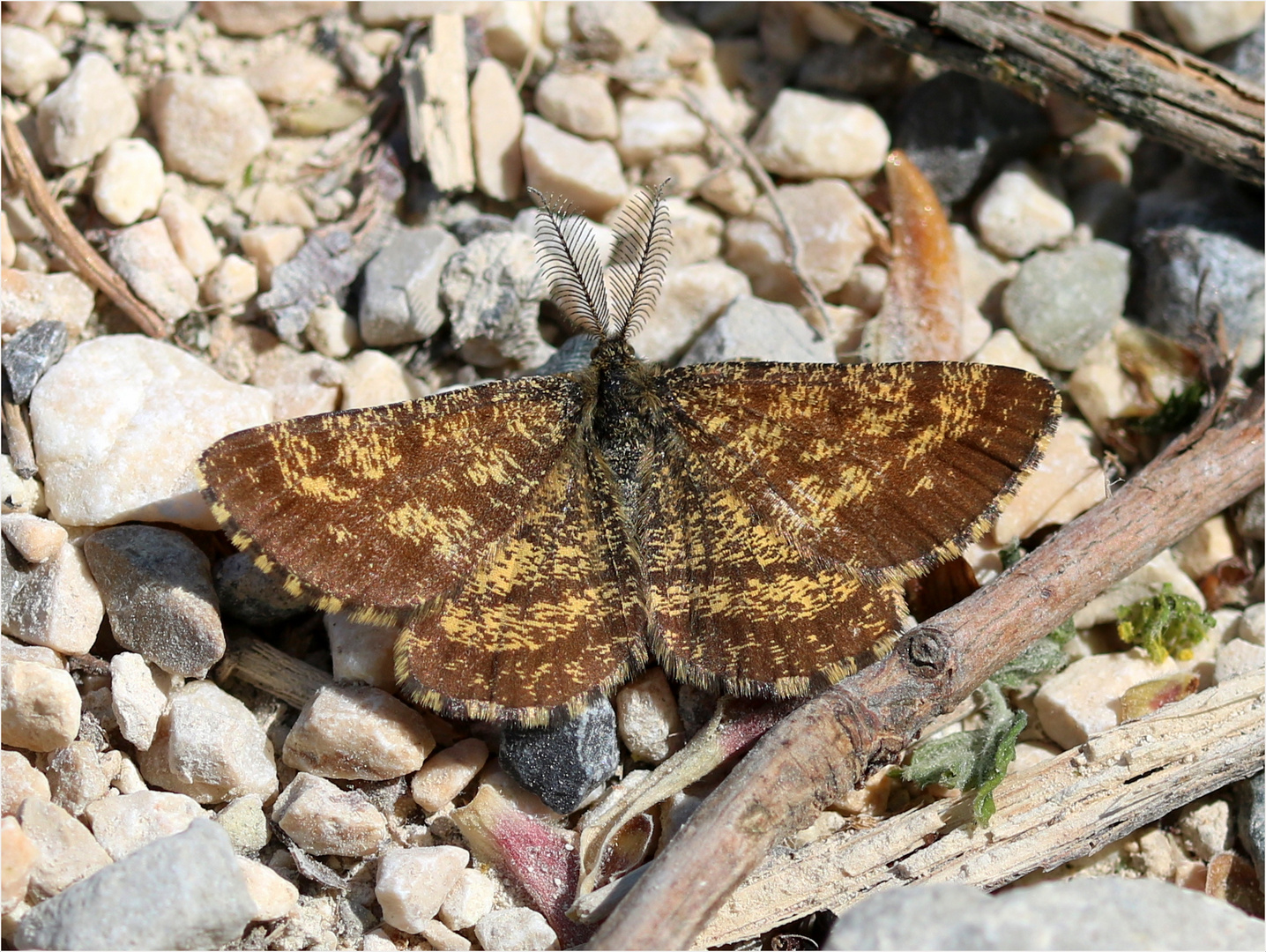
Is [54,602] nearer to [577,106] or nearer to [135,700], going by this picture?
[135,700]

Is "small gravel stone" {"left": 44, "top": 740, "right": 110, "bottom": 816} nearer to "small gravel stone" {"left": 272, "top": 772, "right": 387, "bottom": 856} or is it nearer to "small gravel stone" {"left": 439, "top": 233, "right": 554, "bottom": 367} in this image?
"small gravel stone" {"left": 272, "top": 772, "right": 387, "bottom": 856}

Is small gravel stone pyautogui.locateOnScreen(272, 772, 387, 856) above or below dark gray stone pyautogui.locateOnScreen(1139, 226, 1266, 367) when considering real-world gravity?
below

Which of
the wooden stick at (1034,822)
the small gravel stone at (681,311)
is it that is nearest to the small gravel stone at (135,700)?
the wooden stick at (1034,822)

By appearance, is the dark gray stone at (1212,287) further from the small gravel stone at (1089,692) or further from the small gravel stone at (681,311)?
the small gravel stone at (681,311)

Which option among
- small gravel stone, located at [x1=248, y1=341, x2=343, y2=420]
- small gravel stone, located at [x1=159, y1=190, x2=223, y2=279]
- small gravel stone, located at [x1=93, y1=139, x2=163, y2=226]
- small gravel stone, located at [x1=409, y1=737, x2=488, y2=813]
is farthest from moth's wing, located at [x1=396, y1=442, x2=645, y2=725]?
small gravel stone, located at [x1=93, y1=139, x2=163, y2=226]

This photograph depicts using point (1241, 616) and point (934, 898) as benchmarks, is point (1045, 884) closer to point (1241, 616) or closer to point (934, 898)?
point (934, 898)

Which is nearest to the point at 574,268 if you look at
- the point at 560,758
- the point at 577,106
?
the point at 577,106
